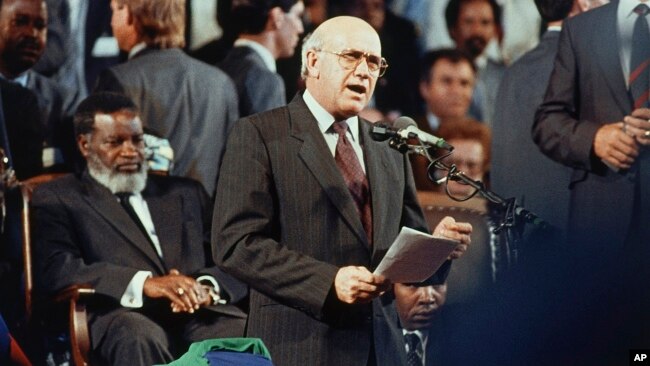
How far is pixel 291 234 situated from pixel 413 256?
0.43 m

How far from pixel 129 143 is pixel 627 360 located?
2.38 metres

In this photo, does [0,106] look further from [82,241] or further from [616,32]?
[616,32]

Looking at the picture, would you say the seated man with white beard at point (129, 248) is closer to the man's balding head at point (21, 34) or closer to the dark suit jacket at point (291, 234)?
the man's balding head at point (21, 34)

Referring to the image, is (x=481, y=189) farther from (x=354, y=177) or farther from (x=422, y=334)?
(x=422, y=334)

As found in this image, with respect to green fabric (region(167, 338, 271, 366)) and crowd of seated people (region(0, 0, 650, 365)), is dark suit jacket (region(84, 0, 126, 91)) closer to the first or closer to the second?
crowd of seated people (region(0, 0, 650, 365))

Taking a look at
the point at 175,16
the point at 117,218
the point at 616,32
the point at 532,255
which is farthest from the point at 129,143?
the point at 616,32

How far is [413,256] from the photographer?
3.42m

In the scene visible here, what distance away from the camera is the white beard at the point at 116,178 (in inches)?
210

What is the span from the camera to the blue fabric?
2.90 metres

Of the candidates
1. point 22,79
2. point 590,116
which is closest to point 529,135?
point 590,116

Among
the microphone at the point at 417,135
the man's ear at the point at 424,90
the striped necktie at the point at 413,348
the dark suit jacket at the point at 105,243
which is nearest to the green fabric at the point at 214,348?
the microphone at the point at 417,135

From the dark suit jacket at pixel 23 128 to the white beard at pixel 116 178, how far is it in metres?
0.32

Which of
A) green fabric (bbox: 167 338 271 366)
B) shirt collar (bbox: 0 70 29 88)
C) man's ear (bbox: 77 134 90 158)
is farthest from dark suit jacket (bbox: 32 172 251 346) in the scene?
green fabric (bbox: 167 338 271 366)

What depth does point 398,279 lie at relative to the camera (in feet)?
11.4
